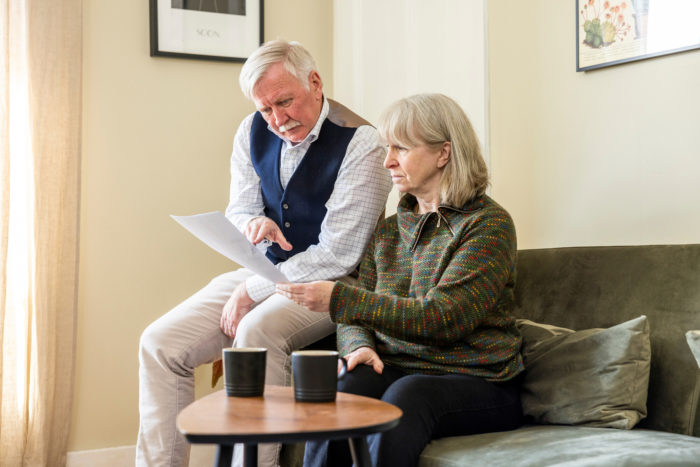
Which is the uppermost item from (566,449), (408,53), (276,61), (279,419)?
(408,53)

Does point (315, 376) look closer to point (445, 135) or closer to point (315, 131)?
point (445, 135)

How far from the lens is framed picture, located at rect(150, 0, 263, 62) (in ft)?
9.61

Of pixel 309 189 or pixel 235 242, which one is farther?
pixel 309 189

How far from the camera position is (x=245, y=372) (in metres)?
1.31

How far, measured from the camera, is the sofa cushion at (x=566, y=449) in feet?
4.35

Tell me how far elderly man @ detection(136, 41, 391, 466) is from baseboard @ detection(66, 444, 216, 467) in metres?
0.88

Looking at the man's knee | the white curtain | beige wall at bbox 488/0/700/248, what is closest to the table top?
the man's knee

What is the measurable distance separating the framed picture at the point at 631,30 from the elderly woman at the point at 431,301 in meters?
0.58

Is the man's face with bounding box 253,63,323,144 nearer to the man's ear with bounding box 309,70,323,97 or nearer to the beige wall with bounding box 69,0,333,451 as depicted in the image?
the man's ear with bounding box 309,70,323,97

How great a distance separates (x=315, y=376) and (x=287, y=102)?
103 cm

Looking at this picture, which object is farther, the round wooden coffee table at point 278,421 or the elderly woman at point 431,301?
the elderly woman at point 431,301

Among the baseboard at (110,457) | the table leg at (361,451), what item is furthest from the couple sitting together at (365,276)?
the baseboard at (110,457)

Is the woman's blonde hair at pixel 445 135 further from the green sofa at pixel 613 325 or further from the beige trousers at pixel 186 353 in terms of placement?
the beige trousers at pixel 186 353

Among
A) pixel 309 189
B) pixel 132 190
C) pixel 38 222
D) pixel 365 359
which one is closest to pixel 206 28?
pixel 132 190
